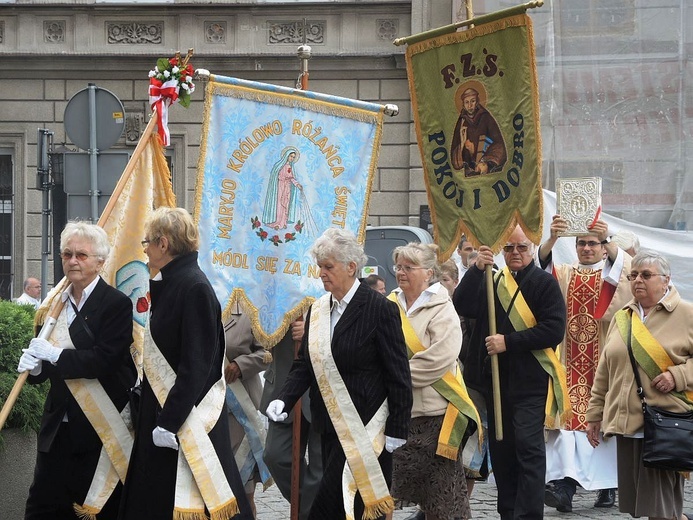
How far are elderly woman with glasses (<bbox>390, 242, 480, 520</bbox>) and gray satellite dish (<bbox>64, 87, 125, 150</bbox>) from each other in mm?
3527

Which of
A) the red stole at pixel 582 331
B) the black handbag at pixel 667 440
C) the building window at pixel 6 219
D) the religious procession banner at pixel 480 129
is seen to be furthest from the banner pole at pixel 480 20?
the building window at pixel 6 219

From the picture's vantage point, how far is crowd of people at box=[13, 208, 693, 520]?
6004mm

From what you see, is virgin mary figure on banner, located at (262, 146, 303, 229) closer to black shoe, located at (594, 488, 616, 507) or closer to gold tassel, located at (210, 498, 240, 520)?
gold tassel, located at (210, 498, 240, 520)

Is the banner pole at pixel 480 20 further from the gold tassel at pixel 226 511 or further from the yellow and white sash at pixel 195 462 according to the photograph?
the gold tassel at pixel 226 511

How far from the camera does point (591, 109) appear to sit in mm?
15836

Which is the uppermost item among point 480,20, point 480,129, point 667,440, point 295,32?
point 295,32

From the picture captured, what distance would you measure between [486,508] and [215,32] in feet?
43.6

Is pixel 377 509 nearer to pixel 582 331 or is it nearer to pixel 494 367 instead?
pixel 494 367

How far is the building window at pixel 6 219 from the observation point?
→ 844 inches

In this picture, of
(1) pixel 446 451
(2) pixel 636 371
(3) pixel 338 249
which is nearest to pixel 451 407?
(1) pixel 446 451

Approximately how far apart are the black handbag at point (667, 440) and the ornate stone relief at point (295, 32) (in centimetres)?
1465

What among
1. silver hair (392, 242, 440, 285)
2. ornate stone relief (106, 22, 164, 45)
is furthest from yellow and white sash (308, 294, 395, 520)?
ornate stone relief (106, 22, 164, 45)

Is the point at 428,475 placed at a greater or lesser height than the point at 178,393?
lesser

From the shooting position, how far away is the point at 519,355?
8.08 m
